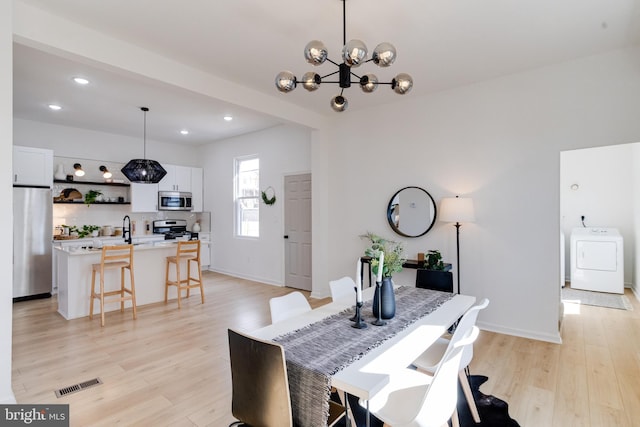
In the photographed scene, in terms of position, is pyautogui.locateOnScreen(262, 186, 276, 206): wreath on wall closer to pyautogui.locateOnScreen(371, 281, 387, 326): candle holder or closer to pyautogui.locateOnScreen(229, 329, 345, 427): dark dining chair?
pyautogui.locateOnScreen(371, 281, 387, 326): candle holder


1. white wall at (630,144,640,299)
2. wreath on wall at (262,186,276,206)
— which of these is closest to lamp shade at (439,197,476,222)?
white wall at (630,144,640,299)

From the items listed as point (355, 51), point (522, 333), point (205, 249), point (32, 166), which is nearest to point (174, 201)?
point (205, 249)

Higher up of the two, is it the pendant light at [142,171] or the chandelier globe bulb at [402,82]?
the chandelier globe bulb at [402,82]

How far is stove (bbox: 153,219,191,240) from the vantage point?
7.02m

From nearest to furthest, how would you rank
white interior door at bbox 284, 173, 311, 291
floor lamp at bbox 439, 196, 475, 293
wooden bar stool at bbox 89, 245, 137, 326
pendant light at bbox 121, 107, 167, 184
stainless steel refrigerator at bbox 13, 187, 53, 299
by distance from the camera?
floor lamp at bbox 439, 196, 475, 293 < wooden bar stool at bbox 89, 245, 137, 326 < stainless steel refrigerator at bbox 13, 187, 53, 299 < pendant light at bbox 121, 107, 167, 184 < white interior door at bbox 284, 173, 311, 291

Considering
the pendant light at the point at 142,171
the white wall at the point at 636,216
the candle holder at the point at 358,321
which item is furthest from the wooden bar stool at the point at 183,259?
the white wall at the point at 636,216

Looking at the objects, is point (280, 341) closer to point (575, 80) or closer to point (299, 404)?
point (299, 404)

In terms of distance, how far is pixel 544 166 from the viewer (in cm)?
351

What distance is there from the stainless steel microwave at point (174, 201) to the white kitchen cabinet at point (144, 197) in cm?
11

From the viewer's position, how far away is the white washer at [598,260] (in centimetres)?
503

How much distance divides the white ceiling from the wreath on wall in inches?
92.9

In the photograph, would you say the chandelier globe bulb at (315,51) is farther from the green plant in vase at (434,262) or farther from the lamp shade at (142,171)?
the lamp shade at (142,171)

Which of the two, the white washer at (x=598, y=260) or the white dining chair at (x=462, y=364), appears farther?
the white washer at (x=598, y=260)

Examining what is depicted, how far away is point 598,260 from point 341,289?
4745 mm
